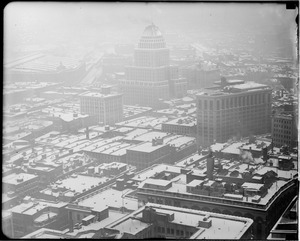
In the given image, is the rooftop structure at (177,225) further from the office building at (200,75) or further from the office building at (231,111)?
the office building at (200,75)

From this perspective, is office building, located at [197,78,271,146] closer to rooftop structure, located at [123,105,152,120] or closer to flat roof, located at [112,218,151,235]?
rooftop structure, located at [123,105,152,120]

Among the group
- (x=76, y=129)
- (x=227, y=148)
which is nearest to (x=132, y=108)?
(x=76, y=129)

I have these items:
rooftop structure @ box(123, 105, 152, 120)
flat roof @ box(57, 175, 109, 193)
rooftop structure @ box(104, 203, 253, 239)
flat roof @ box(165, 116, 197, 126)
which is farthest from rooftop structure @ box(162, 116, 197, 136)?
rooftop structure @ box(104, 203, 253, 239)

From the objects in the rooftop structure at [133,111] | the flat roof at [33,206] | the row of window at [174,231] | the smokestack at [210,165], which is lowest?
the row of window at [174,231]

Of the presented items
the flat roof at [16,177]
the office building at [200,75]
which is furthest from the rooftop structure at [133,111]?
the flat roof at [16,177]

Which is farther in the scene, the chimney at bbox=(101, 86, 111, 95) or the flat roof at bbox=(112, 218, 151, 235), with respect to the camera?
the chimney at bbox=(101, 86, 111, 95)

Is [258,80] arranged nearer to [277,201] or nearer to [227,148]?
[227,148]
